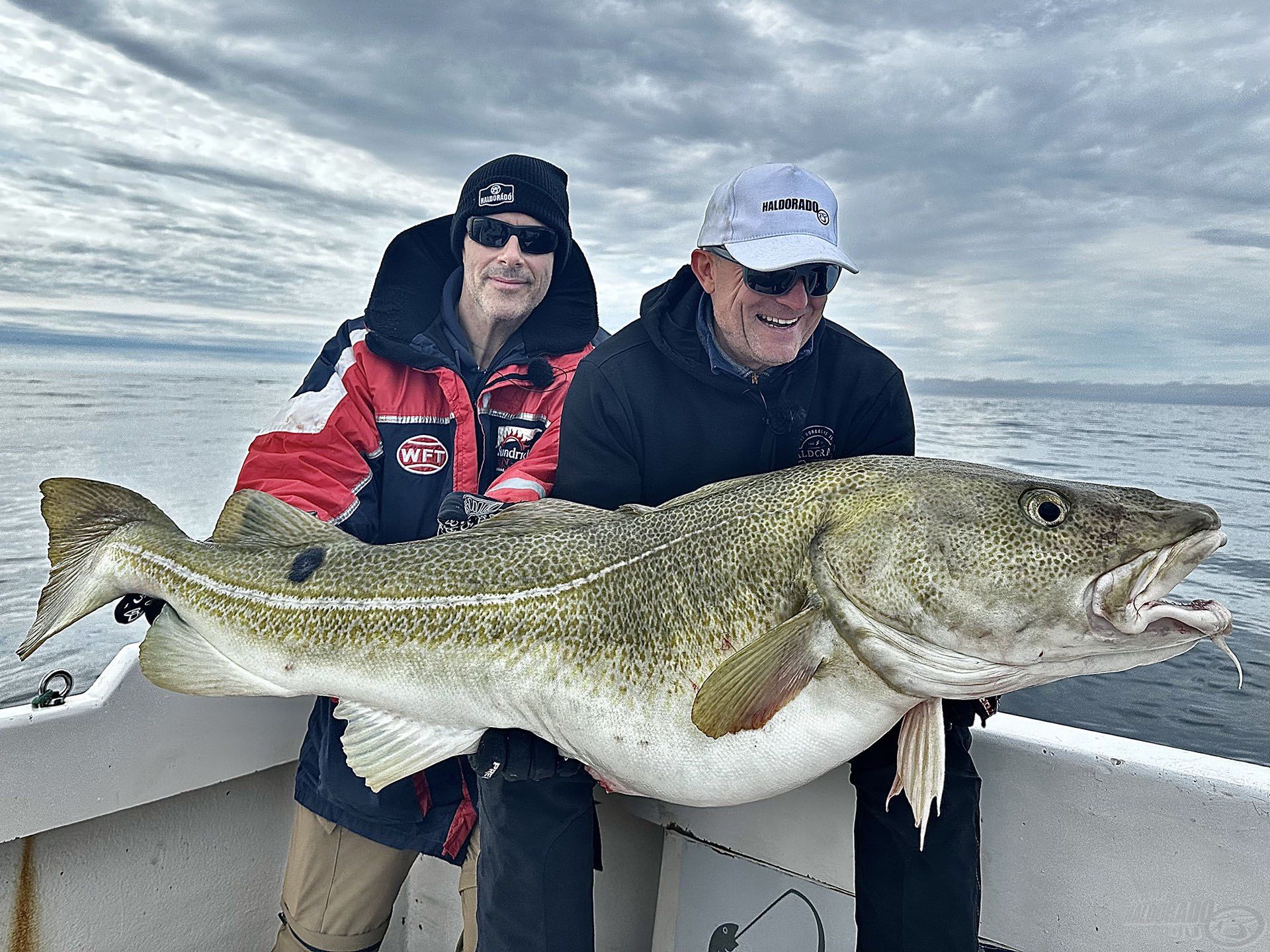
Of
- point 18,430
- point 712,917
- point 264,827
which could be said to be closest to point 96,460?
point 18,430

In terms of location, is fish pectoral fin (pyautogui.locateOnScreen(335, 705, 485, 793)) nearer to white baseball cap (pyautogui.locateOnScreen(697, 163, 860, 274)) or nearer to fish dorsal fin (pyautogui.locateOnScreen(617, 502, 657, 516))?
fish dorsal fin (pyautogui.locateOnScreen(617, 502, 657, 516))

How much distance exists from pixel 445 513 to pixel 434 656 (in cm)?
70

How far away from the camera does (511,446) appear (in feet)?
9.45

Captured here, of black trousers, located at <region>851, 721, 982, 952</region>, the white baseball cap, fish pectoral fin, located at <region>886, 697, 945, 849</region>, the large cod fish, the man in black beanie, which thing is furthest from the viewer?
the man in black beanie

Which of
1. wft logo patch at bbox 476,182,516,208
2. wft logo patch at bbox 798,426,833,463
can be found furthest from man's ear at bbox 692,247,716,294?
wft logo patch at bbox 476,182,516,208

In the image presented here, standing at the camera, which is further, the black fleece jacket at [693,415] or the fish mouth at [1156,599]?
the black fleece jacket at [693,415]

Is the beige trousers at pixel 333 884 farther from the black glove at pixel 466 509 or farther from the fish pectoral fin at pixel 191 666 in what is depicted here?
the black glove at pixel 466 509

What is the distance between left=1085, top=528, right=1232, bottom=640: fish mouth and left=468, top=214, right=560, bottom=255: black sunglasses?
2.13 m

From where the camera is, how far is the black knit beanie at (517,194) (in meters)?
2.99

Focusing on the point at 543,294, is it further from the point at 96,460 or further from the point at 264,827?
the point at 96,460

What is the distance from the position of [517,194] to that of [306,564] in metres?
1.51

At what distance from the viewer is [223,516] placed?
2408 mm

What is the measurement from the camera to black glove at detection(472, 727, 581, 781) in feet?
6.57

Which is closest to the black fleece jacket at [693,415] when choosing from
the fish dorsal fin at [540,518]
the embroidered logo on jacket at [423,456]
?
the fish dorsal fin at [540,518]
